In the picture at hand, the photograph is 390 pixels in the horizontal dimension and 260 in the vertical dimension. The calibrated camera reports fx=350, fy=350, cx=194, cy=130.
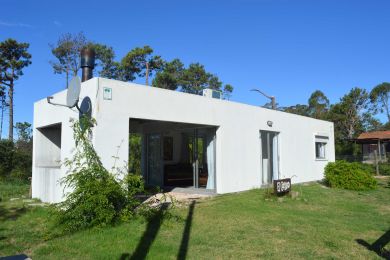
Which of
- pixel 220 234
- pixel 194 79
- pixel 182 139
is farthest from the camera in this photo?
pixel 194 79

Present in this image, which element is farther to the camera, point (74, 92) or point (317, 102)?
point (317, 102)

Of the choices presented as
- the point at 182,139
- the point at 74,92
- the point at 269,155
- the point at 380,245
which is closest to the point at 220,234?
the point at 380,245

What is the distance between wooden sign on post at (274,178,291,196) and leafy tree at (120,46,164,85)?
26953 millimetres

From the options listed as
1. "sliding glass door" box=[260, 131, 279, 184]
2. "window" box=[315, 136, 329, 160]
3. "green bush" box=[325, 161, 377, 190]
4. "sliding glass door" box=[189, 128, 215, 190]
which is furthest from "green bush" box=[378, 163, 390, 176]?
"sliding glass door" box=[189, 128, 215, 190]

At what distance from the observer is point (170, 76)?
38375mm

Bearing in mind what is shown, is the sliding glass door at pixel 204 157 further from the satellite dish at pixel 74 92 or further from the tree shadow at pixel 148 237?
the satellite dish at pixel 74 92

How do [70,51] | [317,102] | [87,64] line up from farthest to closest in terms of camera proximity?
1. [317,102]
2. [70,51]
3. [87,64]

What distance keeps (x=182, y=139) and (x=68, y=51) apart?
24522mm

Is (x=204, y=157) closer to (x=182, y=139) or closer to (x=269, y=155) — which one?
(x=182, y=139)

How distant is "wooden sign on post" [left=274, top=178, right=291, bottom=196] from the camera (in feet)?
35.4

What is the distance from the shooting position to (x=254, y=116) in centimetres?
1378

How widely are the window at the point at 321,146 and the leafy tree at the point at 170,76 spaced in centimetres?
2159

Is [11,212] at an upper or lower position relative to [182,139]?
lower

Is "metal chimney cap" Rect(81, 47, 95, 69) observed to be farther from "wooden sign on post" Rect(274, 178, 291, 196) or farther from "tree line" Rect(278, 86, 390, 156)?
"tree line" Rect(278, 86, 390, 156)
